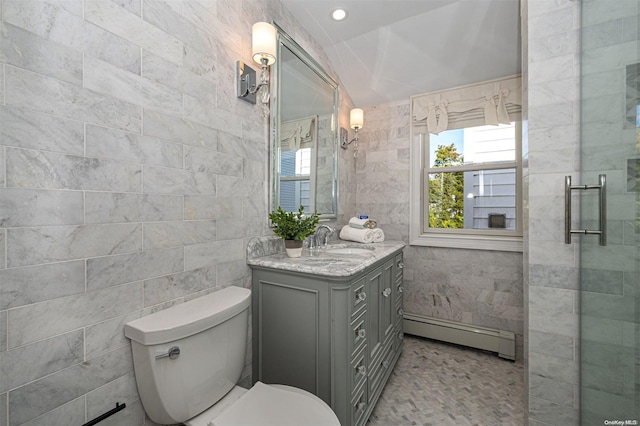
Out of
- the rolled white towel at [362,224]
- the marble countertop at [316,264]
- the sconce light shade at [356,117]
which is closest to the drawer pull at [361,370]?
the marble countertop at [316,264]

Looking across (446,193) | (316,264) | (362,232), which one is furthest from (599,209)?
(446,193)

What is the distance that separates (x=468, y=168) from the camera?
2.51 metres

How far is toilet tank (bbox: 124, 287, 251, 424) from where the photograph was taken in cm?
91

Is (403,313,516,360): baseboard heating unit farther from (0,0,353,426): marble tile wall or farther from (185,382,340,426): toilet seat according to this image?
(0,0,353,426): marble tile wall

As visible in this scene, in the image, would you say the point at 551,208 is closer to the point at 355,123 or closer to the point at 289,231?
the point at 289,231

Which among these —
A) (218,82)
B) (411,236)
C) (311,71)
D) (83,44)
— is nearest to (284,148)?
(218,82)

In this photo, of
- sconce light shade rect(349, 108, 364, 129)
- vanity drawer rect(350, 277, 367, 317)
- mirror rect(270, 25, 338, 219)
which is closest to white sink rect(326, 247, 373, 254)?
mirror rect(270, 25, 338, 219)

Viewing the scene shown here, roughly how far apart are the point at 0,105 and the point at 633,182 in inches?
76.6

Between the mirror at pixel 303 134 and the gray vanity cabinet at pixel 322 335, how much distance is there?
0.56m

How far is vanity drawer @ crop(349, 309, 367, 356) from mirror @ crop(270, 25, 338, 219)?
0.79 metres

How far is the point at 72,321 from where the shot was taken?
2.73 feet

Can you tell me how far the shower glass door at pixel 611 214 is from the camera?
0.97m

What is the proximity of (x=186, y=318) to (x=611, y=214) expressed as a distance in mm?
1685

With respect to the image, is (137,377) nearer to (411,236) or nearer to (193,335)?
(193,335)
